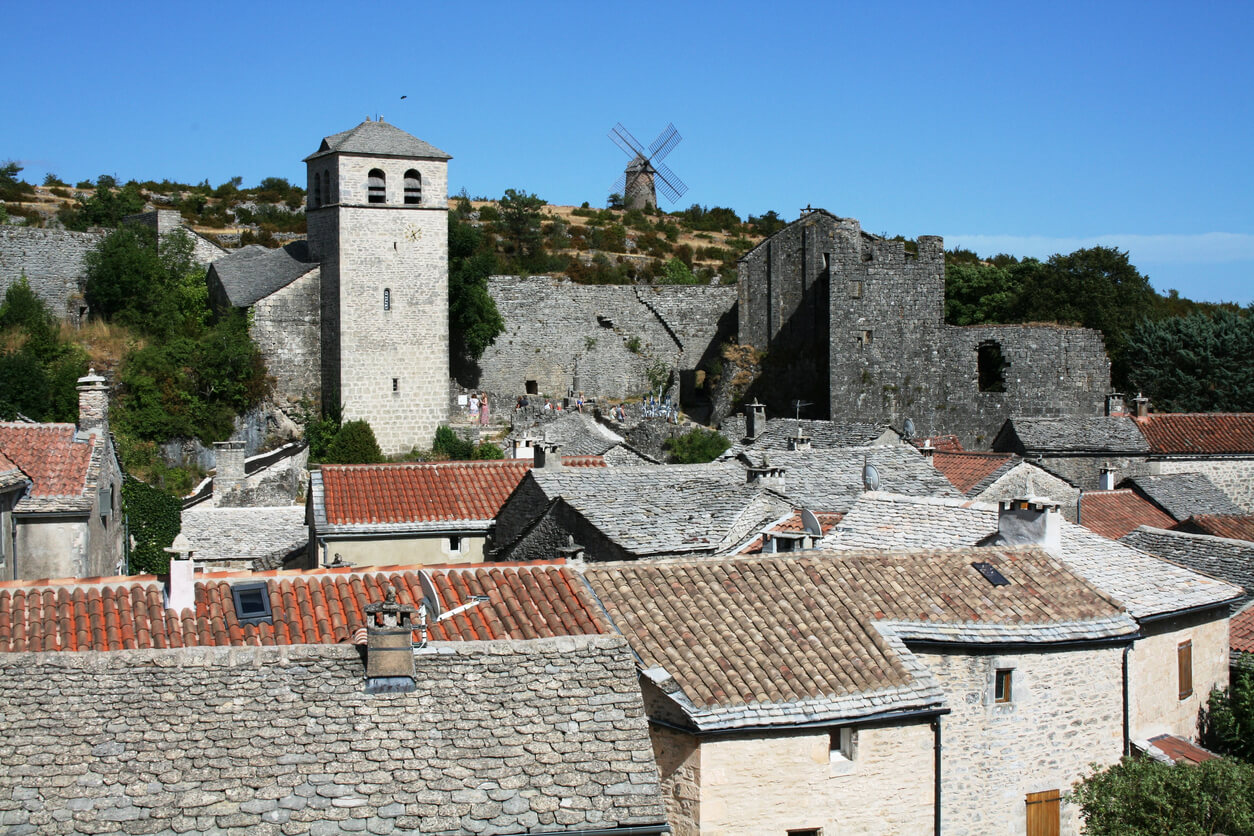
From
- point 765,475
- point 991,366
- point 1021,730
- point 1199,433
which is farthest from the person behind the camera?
point 991,366

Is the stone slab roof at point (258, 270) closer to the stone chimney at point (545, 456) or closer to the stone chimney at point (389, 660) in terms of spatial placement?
the stone chimney at point (545, 456)

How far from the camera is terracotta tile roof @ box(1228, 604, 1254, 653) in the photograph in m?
16.5

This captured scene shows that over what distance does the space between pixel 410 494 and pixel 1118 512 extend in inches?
580

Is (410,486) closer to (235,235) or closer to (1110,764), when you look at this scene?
(1110,764)

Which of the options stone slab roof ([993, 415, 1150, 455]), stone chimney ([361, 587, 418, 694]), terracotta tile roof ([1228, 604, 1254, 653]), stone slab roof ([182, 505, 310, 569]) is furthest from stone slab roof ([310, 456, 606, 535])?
stone slab roof ([993, 415, 1150, 455])

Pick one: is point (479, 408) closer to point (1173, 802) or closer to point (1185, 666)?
point (1185, 666)

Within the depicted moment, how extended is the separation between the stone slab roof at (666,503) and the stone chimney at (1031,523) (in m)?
3.79

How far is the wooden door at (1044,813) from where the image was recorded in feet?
41.9

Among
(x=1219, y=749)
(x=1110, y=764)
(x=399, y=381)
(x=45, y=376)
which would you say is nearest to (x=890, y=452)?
(x=1219, y=749)

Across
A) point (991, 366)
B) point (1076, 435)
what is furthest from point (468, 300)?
point (1076, 435)

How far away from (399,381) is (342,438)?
280 centimetres

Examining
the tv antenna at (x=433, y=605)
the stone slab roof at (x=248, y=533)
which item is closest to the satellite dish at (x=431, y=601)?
the tv antenna at (x=433, y=605)

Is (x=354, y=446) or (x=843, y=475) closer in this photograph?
(x=843, y=475)

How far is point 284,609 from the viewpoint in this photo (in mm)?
11844
